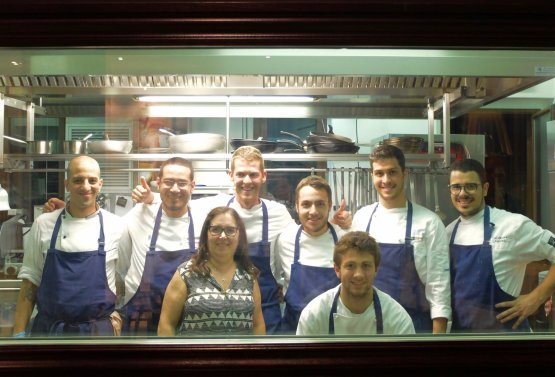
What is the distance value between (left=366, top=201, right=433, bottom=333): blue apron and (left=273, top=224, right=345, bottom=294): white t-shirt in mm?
93

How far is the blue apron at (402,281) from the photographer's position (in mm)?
1085

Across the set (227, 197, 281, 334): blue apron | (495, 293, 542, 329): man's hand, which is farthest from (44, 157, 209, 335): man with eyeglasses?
(495, 293, 542, 329): man's hand

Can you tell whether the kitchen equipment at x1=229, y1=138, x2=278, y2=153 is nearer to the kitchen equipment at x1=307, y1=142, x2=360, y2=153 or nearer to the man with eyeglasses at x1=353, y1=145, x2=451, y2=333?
the kitchen equipment at x1=307, y1=142, x2=360, y2=153

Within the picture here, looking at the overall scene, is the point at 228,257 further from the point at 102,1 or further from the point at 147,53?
the point at 102,1

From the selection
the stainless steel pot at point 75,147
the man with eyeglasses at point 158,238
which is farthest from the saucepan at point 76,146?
the man with eyeglasses at point 158,238

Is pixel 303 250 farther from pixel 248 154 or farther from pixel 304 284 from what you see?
pixel 248 154

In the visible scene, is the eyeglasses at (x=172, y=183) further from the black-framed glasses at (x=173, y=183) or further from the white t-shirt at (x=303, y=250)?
the white t-shirt at (x=303, y=250)

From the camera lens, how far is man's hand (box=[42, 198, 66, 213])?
114 cm

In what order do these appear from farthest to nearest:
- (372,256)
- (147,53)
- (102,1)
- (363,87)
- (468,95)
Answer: (363,87) → (468,95) → (372,256) → (147,53) → (102,1)

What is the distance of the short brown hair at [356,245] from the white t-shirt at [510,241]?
17cm

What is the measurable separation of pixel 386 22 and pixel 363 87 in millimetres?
720

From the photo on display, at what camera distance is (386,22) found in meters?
0.85

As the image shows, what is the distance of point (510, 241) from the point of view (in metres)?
1.16

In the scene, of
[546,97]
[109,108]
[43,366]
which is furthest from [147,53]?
[546,97]
